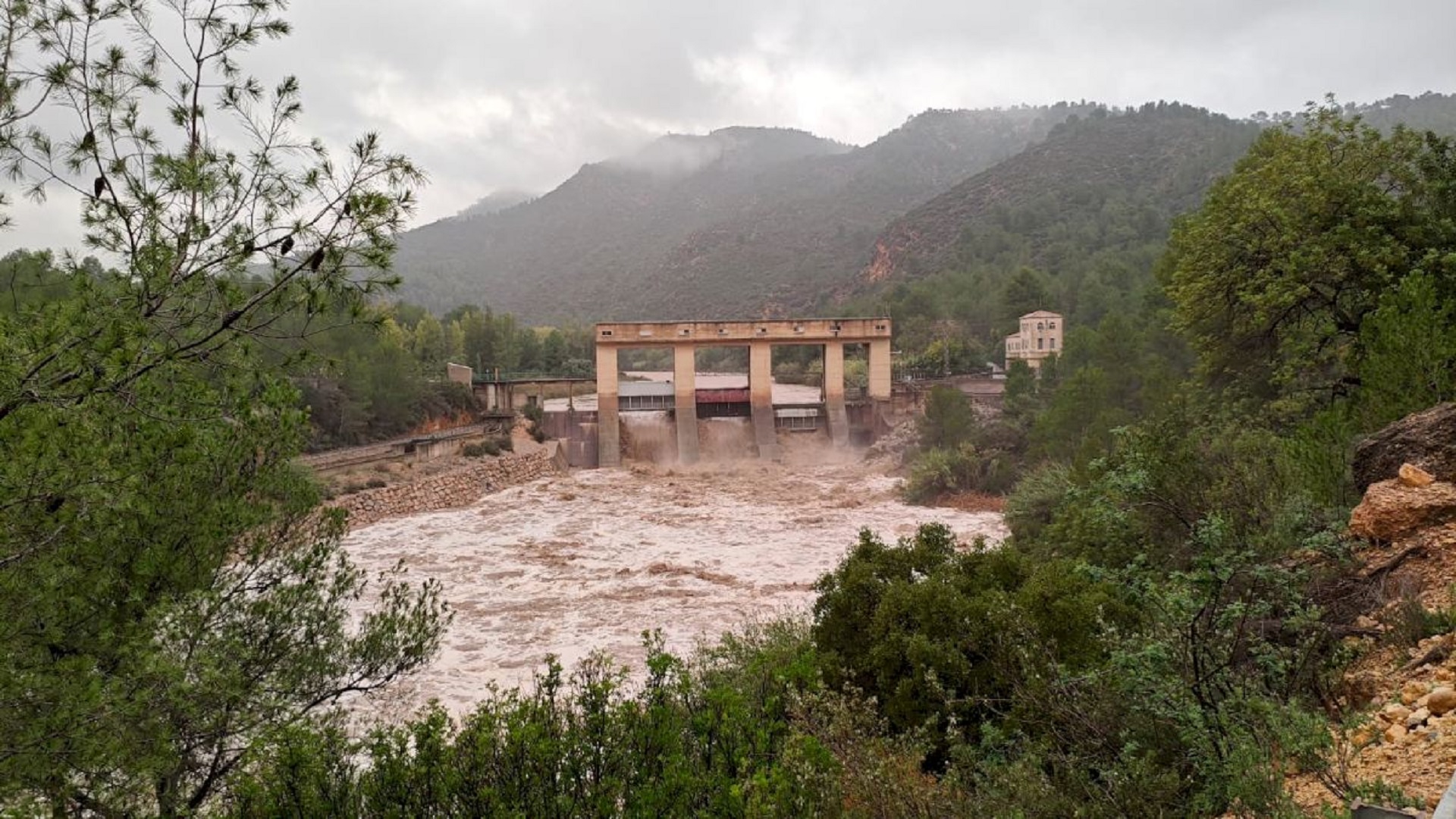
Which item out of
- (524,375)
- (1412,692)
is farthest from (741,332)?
(1412,692)

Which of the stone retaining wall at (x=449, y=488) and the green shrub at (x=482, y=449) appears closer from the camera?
the stone retaining wall at (x=449, y=488)

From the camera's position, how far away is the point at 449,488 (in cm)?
2853

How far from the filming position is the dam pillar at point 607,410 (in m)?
34.2

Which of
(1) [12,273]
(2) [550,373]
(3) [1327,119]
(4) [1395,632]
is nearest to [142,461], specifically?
(1) [12,273]

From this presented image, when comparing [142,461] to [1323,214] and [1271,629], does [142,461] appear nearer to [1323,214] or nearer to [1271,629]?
[1271,629]

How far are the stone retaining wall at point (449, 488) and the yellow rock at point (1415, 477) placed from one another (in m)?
23.1

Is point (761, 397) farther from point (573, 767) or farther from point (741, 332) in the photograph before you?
point (573, 767)

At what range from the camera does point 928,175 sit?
14462cm

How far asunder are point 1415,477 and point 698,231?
4651 inches

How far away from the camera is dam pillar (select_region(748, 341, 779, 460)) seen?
35.1 meters

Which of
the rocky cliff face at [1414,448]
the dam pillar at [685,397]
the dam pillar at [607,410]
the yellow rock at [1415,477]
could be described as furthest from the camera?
the dam pillar at [685,397]

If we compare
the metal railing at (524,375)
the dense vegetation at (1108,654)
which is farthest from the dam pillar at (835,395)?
the dense vegetation at (1108,654)

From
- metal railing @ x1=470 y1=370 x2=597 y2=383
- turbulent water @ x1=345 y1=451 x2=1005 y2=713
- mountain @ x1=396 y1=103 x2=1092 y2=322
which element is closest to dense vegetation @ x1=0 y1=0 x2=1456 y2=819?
turbulent water @ x1=345 y1=451 x2=1005 y2=713

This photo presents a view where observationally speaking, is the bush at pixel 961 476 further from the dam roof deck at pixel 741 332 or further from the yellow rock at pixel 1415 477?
the yellow rock at pixel 1415 477
